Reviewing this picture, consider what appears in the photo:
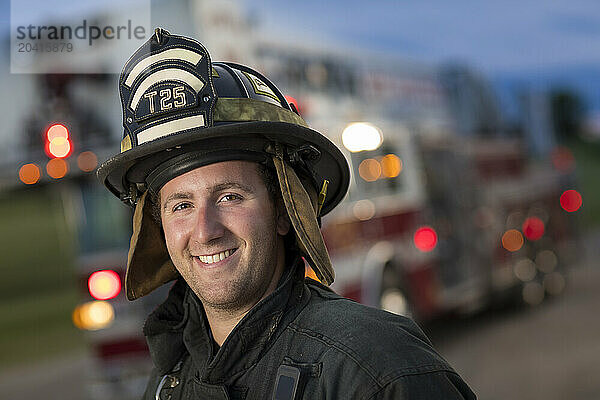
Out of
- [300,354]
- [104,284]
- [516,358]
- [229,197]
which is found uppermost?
[229,197]

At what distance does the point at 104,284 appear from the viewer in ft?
23.1

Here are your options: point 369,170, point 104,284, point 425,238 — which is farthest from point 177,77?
point 425,238

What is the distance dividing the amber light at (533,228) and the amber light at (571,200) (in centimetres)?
155

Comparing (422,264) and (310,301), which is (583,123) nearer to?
(422,264)

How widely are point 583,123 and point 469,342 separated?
34.9 meters

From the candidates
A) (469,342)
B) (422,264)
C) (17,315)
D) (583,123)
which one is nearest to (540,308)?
(469,342)

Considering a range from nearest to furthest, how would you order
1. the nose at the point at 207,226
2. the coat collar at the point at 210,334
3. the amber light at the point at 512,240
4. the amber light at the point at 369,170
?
1. the coat collar at the point at 210,334
2. the nose at the point at 207,226
3. the amber light at the point at 369,170
4. the amber light at the point at 512,240

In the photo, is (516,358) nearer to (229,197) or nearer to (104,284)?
(104,284)

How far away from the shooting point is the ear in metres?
2.29

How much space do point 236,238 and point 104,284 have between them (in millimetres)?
5163

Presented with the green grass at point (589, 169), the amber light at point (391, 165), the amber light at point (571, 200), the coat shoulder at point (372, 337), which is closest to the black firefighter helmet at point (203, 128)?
the coat shoulder at point (372, 337)

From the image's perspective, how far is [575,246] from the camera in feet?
47.5

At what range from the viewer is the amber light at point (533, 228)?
39.9 feet

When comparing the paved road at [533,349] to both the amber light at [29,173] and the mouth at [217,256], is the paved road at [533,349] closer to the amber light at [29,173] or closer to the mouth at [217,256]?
the amber light at [29,173]
